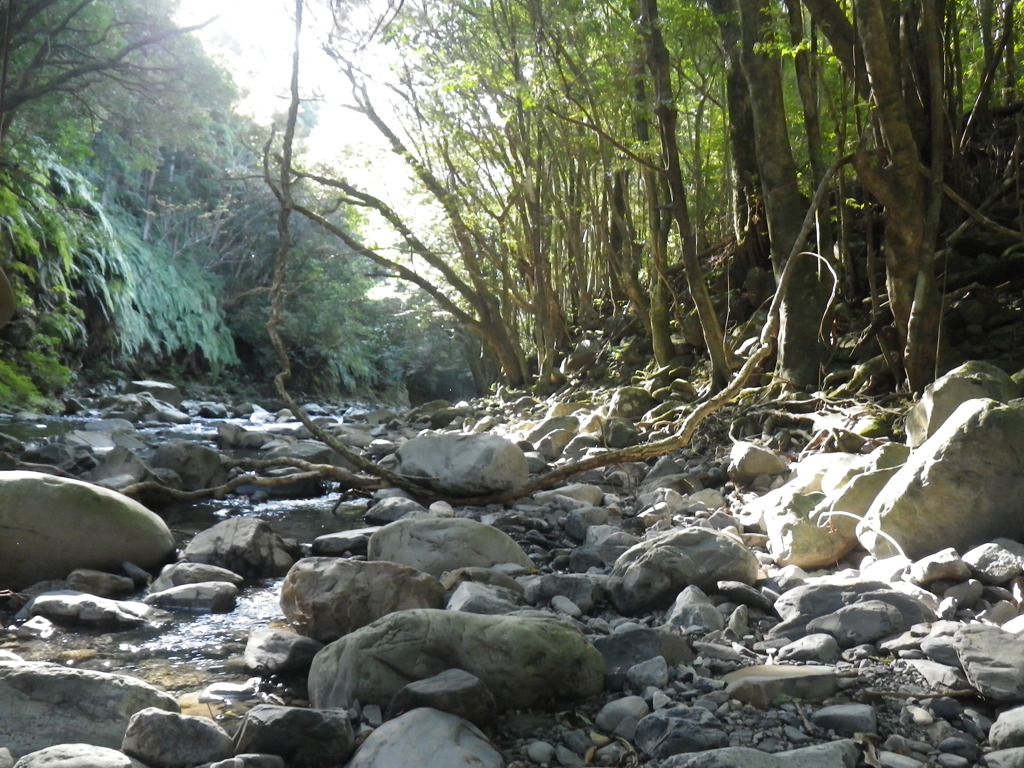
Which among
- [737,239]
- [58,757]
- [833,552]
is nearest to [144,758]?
[58,757]

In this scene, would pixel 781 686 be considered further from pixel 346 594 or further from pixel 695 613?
pixel 346 594

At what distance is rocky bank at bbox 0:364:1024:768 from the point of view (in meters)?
2.12

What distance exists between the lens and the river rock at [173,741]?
2111 millimetres

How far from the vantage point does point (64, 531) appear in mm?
4035

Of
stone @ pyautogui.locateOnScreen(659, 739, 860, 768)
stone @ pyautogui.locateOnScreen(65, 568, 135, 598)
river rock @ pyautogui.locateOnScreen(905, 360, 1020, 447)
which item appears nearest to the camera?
stone @ pyautogui.locateOnScreen(659, 739, 860, 768)

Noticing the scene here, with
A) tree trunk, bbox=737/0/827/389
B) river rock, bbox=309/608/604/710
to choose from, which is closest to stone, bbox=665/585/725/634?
river rock, bbox=309/608/604/710

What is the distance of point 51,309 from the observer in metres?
16.4

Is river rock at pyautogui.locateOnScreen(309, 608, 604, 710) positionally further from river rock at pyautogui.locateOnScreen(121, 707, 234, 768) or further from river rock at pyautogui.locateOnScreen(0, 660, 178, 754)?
river rock at pyautogui.locateOnScreen(0, 660, 178, 754)

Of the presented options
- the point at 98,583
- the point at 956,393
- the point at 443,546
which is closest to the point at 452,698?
the point at 443,546

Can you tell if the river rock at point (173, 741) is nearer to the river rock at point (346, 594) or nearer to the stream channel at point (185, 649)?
the stream channel at point (185, 649)

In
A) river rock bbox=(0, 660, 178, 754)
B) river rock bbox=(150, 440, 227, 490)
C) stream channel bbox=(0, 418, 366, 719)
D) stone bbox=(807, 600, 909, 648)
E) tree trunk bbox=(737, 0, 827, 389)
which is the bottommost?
stone bbox=(807, 600, 909, 648)

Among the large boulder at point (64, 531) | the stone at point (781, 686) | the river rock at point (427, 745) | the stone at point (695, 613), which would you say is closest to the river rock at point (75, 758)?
the river rock at point (427, 745)

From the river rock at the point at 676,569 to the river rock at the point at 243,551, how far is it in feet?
6.23

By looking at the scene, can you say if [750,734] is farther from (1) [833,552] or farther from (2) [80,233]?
(2) [80,233]
